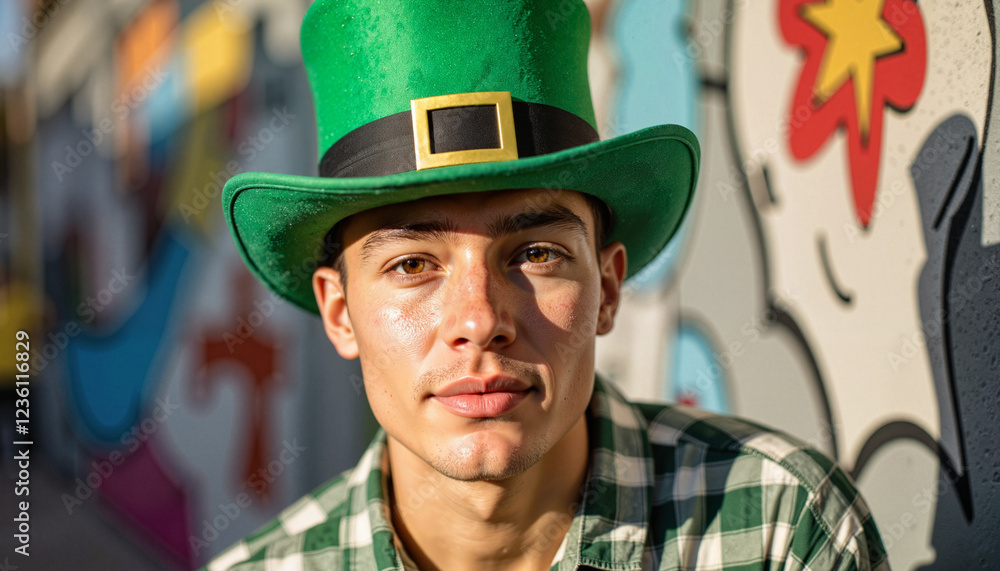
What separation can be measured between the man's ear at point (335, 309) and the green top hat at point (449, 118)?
0.18m

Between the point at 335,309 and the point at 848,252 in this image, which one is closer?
the point at 335,309

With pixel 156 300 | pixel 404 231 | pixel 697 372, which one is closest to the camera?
pixel 404 231

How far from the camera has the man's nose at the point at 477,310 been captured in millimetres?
1583

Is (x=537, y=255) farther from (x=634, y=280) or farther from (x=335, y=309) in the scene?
(x=634, y=280)

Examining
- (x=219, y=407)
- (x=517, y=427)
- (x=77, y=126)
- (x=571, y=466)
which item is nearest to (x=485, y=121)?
(x=517, y=427)

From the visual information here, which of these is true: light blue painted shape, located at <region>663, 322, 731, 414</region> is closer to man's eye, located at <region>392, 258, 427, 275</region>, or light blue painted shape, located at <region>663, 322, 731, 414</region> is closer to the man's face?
the man's face

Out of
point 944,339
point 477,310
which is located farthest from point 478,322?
point 944,339

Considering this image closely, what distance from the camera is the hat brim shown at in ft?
5.06

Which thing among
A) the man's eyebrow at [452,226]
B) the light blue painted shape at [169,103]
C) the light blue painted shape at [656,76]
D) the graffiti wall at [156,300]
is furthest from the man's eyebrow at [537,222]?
the light blue painted shape at [169,103]

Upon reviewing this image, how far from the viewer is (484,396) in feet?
5.35

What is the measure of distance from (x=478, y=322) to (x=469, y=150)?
1.19ft

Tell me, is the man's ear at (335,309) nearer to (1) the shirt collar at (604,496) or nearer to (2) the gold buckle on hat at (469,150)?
(1) the shirt collar at (604,496)

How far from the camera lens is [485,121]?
→ 1.63m

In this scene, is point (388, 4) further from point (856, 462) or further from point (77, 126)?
point (77, 126)
